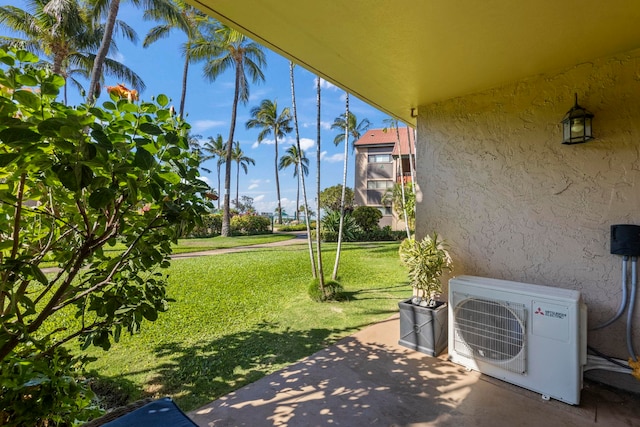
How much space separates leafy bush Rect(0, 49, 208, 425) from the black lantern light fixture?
3077mm

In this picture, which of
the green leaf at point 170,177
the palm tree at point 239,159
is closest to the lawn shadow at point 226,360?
the green leaf at point 170,177

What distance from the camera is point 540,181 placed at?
9.34 feet

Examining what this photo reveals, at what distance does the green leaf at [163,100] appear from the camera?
1153mm

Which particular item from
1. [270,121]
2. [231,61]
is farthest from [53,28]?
[270,121]

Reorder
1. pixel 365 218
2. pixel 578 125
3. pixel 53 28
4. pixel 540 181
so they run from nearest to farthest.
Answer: pixel 578 125, pixel 540 181, pixel 53 28, pixel 365 218

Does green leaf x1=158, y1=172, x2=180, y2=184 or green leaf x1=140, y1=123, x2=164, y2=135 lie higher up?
green leaf x1=140, y1=123, x2=164, y2=135

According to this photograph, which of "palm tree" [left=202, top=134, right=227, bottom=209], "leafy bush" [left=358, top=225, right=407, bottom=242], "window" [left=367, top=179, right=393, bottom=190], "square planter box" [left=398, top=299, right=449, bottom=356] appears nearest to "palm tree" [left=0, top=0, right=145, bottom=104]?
"square planter box" [left=398, top=299, right=449, bottom=356]

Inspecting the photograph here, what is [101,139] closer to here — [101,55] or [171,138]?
[171,138]

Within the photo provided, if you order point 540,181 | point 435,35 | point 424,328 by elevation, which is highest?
point 435,35

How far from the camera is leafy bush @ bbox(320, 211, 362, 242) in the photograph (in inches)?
537

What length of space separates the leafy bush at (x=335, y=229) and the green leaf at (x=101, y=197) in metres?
12.6

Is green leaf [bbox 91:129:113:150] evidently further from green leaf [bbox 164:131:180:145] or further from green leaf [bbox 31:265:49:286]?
green leaf [bbox 31:265:49:286]

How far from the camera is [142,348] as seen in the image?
3361 millimetres

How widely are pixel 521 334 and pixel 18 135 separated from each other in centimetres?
316
